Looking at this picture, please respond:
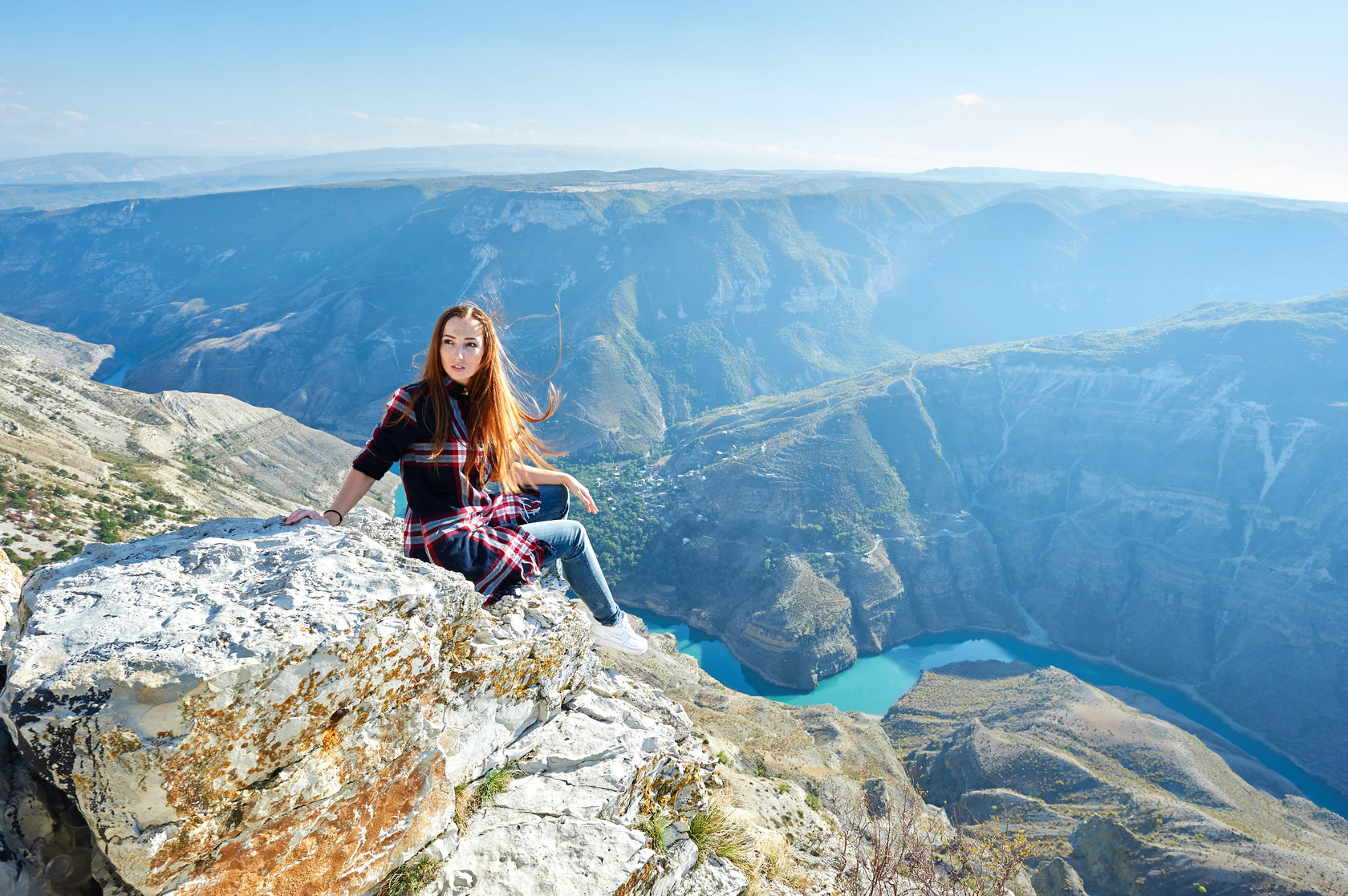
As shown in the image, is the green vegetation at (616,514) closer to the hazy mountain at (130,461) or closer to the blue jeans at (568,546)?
the hazy mountain at (130,461)

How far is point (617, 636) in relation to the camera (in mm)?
7781

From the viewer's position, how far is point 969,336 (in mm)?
193500

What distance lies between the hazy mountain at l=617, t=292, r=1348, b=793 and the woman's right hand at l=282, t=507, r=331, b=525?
70807 mm

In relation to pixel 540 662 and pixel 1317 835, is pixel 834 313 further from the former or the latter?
pixel 540 662

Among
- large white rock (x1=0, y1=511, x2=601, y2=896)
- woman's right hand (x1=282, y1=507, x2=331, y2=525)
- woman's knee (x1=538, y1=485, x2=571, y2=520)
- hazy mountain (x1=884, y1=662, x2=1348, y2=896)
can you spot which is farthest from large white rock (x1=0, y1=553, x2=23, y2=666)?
hazy mountain (x1=884, y1=662, x2=1348, y2=896)

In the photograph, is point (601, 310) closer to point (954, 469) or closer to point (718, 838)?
point (954, 469)

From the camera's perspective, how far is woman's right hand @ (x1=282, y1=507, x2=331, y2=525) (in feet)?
18.0

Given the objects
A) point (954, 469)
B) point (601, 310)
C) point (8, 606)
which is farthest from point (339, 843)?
point (601, 310)

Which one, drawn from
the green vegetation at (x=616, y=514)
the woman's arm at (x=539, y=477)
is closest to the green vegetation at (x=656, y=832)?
the woman's arm at (x=539, y=477)

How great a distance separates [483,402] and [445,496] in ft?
3.14

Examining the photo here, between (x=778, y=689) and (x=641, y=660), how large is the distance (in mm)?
34261

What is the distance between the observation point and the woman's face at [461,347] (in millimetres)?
5711

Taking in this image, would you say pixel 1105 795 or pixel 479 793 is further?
pixel 1105 795

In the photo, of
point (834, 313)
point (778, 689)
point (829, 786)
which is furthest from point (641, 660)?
point (834, 313)
